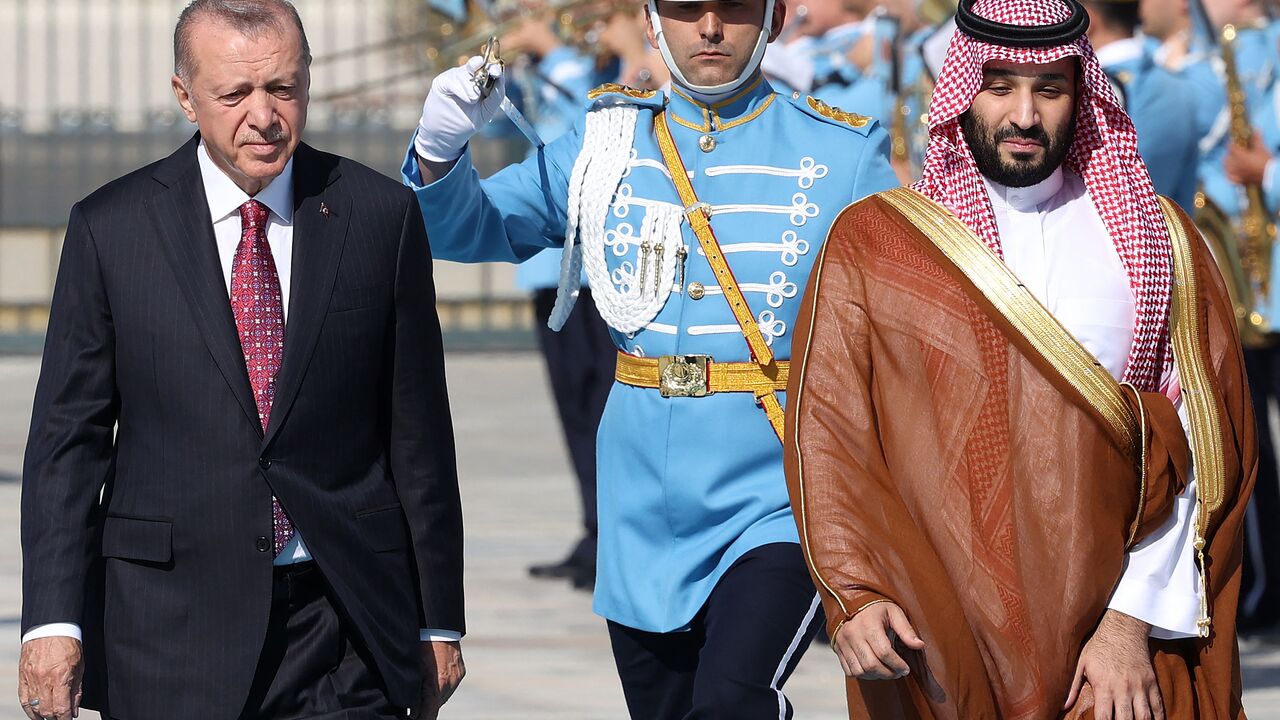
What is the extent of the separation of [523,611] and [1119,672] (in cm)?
469

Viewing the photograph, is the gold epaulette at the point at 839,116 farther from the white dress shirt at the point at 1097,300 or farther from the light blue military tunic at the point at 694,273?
the white dress shirt at the point at 1097,300

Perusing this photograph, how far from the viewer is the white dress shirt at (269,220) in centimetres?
404

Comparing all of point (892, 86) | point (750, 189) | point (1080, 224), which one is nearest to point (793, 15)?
point (892, 86)

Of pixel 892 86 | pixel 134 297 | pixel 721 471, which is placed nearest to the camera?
pixel 134 297

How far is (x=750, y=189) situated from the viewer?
191 inches

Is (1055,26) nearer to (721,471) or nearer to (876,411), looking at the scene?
(876,411)

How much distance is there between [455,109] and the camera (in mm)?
4730

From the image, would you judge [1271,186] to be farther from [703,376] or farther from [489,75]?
[489,75]

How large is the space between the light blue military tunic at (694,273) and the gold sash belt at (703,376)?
16mm

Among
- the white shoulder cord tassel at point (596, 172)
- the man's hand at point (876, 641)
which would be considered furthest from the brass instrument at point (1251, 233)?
the man's hand at point (876, 641)

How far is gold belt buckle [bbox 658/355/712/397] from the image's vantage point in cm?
480

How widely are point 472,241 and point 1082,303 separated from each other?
4.35 ft

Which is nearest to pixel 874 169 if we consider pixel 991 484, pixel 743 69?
pixel 743 69

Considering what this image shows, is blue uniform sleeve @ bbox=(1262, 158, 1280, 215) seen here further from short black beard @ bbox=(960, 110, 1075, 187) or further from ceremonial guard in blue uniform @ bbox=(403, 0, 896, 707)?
short black beard @ bbox=(960, 110, 1075, 187)
